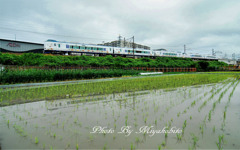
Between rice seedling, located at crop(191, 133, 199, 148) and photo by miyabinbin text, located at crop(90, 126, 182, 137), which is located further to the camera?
photo by miyabinbin text, located at crop(90, 126, 182, 137)

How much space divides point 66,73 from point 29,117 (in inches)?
461

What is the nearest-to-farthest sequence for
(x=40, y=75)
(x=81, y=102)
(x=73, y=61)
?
(x=81, y=102)
(x=40, y=75)
(x=73, y=61)

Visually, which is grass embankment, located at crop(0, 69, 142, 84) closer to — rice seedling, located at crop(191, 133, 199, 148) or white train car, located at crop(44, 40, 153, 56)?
white train car, located at crop(44, 40, 153, 56)

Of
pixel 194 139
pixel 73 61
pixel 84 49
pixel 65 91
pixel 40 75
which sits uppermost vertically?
pixel 84 49

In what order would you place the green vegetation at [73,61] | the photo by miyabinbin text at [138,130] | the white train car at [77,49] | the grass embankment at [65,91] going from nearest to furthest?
the photo by miyabinbin text at [138,130]
the grass embankment at [65,91]
the green vegetation at [73,61]
the white train car at [77,49]

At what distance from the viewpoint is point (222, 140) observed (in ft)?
9.27

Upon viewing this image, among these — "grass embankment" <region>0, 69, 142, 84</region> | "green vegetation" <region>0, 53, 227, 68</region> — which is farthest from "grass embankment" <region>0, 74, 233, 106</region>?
"green vegetation" <region>0, 53, 227, 68</region>

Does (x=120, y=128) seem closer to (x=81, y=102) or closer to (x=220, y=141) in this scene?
(x=220, y=141)

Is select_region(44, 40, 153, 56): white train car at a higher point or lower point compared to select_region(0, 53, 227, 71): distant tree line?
higher

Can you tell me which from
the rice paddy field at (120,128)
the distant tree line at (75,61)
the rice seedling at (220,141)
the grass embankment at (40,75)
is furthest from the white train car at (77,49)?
the rice seedling at (220,141)

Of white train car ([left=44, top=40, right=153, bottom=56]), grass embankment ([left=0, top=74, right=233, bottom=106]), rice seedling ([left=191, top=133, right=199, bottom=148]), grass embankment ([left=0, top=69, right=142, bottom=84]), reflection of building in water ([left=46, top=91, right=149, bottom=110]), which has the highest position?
white train car ([left=44, top=40, right=153, bottom=56])

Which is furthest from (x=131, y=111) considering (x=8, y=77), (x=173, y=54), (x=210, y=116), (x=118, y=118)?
(x=173, y=54)

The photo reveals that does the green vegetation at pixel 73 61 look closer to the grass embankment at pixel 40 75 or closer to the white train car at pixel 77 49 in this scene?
the white train car at pixel 77 49

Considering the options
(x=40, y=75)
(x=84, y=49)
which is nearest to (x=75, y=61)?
(x=84, y=49)
